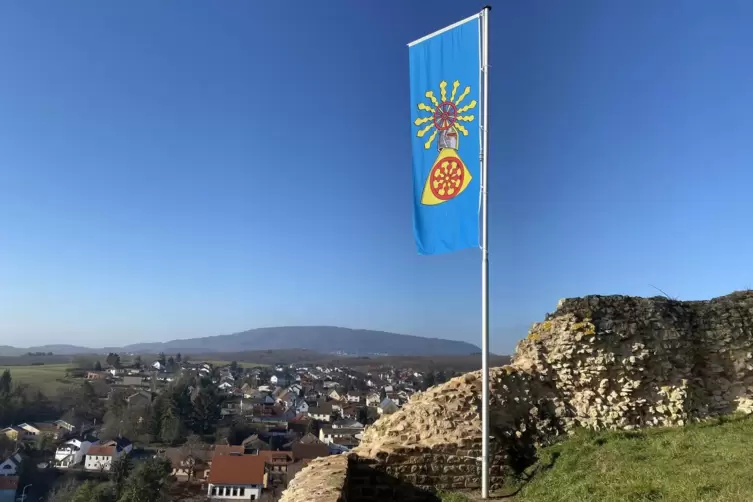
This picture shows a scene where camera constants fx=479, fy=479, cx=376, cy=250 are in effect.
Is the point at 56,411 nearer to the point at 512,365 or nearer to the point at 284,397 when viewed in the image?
the point at 284,397

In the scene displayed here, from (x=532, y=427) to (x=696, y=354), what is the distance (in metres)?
3.50

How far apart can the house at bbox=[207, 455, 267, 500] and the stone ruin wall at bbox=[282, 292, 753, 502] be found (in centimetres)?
3656

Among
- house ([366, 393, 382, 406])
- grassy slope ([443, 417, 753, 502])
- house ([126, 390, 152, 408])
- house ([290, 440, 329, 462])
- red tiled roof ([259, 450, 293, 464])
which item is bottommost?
house ([126, 390, 152, 408])

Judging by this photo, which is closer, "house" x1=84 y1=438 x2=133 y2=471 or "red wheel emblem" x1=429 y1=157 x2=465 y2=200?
"red wheel emblem" x1=429 y1=157 x2=465 y2=200

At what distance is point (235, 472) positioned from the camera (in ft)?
132

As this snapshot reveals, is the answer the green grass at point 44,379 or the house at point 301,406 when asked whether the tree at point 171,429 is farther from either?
the green grass at point 44,379

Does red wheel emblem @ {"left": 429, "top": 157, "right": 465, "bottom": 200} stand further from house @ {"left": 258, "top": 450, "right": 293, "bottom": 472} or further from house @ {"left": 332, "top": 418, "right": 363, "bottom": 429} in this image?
house @ {"left": 332, "top": 418, "right": 363, "bottom": 429}

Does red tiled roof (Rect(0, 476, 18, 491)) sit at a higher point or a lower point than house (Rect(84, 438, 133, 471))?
lower

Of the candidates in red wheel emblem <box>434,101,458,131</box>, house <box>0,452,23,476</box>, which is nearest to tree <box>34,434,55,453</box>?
house <box>0,452,23,476</box>

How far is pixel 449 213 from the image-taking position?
7.56 meters

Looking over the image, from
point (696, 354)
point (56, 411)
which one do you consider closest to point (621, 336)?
point (696, 354)

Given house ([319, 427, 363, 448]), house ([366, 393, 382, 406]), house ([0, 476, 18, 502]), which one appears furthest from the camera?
house ([366, 393, 382, 406])

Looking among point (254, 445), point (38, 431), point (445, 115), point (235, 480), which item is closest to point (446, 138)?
point (445, 115)

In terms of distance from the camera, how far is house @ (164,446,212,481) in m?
46.4
